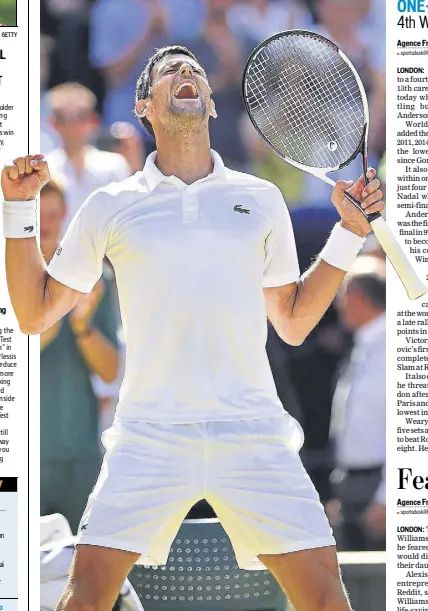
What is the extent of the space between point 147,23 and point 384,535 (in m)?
1.84

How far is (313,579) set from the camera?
2.97 metres

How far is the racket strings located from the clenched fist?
0.68 m

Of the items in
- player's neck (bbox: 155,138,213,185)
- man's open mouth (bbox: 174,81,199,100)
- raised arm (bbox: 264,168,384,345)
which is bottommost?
raised arm (bbox: 264,168,384,345)

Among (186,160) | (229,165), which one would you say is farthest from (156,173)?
(229,165)

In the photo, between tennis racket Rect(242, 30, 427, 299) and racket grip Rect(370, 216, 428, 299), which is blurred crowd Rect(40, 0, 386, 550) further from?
racket grip Rect(370, 216, 428, 299)

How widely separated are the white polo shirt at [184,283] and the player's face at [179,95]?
16 centimetres

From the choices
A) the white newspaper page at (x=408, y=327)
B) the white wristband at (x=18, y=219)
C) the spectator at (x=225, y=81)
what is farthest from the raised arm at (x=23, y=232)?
the white newspaper page at (x=408, y=327)

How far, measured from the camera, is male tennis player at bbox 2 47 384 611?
9.78 feet

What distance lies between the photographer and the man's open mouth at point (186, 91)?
3264mm

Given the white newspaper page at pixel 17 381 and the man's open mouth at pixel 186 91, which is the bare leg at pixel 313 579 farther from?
the man's open mouth at pixel 186 91

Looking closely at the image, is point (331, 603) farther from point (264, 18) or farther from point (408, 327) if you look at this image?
point (264, 18)

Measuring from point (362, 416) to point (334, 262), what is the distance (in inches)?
30.4

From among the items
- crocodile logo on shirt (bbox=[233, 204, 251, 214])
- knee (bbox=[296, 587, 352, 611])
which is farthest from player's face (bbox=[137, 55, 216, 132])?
knee (bbox=[296, 587, 352, 611])

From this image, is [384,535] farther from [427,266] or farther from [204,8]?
[204,8]
